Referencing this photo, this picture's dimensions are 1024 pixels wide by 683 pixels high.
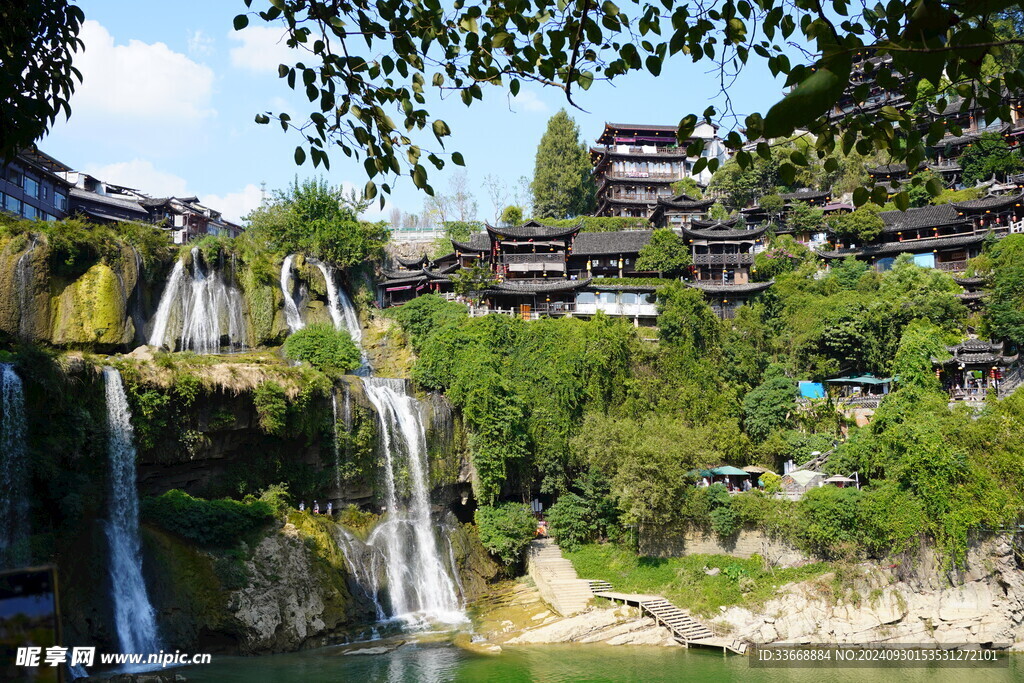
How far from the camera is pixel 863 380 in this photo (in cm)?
3120

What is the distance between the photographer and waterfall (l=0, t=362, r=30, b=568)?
1730 centimetres

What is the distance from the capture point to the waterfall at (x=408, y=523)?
913 inches

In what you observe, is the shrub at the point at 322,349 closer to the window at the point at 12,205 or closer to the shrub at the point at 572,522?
the shrub at the point at 572,522

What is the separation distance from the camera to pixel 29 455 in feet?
57.8

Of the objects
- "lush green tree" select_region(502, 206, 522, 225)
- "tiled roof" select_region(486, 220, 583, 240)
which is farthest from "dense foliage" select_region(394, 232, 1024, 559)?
"lush green tree" select_region(502, 206, 522, 225)

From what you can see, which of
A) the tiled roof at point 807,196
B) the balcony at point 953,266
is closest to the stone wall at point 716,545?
the balcony at point 953,266

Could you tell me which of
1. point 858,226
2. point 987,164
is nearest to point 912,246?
point 858,226

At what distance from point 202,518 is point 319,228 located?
17.1m

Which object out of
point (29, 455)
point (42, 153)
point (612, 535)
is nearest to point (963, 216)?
point (612, 535)

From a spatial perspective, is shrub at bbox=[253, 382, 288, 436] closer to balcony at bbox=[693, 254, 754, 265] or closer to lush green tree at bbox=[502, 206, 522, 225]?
balcony at bbox=[693, 254, 754, 265]

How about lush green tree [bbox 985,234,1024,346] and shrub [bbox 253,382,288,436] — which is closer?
shrub [bbox 253,382,288,436]

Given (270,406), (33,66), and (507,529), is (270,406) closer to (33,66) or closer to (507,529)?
(507,529)

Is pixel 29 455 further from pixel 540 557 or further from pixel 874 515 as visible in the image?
pixel 874 515

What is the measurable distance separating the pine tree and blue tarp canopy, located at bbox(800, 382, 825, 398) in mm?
22418
